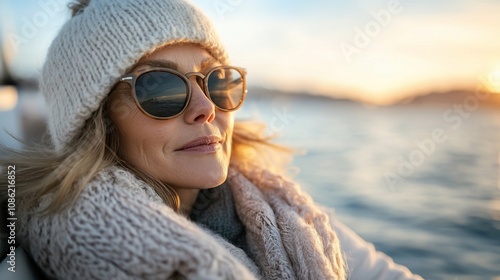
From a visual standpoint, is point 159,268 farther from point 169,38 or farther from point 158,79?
point 169,38

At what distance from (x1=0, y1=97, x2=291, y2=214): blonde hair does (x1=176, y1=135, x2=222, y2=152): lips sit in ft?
0.50

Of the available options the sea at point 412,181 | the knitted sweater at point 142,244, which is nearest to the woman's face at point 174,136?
the knitted sweater at point 142,244

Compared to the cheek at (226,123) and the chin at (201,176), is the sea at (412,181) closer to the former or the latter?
the cheek at (226,123)

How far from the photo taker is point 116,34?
57.7 inches

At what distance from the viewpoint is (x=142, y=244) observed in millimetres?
1085

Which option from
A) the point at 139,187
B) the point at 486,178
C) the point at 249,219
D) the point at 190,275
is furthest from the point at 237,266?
the point at 486,178

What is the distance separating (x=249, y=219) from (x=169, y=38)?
713 millimetres

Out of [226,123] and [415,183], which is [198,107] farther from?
[415,183]

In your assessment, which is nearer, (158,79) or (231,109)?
(158,79)

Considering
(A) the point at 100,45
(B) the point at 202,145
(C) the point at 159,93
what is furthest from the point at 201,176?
(A) the point at 100,45

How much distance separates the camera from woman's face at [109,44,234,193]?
59.9 inches

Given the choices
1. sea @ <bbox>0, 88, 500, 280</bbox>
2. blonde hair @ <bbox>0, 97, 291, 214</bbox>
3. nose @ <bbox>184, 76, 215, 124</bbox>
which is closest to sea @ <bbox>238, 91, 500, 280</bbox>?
sea @ <bbox>0, 88, 500, 280</bbox>

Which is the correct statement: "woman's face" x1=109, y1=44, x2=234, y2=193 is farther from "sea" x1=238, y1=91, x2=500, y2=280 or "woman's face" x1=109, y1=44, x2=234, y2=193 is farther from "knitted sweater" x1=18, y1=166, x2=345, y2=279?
"sea" x1=238, y1=91, x2=500, y2=280

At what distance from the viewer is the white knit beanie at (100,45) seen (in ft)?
4.75
